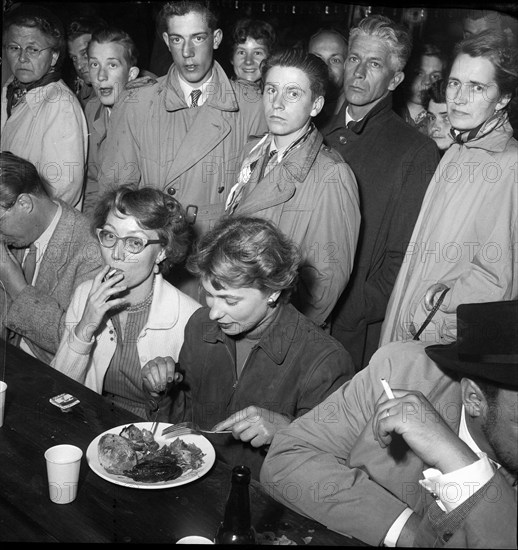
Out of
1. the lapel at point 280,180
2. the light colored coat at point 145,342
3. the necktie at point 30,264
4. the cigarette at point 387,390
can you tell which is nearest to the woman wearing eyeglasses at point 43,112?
the necktie at point 30,264

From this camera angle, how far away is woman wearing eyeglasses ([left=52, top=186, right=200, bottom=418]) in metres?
2.23

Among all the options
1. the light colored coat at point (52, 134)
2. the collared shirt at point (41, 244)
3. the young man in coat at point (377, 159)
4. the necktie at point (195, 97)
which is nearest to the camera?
the young man in coat at point (377, 159)

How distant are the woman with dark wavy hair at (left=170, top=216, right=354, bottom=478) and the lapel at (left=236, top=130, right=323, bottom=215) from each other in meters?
0.08

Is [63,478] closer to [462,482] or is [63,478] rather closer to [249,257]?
[249,257]

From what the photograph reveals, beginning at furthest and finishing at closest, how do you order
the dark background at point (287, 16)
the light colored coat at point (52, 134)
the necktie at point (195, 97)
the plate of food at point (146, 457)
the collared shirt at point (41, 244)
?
the collared shirt at point (41, 244), the light colored coat at point (52, 134), the necktie at point (195, 97), the dark background at point (287, 16), the plate of food at point (146, 457)

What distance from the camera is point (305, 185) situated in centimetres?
208

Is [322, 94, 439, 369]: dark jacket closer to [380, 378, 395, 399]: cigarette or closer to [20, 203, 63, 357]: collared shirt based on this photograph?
[380, 378, 395, 399]: cigarette

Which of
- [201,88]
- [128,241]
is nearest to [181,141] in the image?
[201,88]

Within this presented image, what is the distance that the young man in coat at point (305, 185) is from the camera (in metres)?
2.03

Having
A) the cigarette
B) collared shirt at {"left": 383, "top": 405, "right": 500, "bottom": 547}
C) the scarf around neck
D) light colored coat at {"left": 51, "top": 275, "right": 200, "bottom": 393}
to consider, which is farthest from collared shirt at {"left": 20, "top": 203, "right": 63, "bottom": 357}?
collared shirt at {"left": 383, "top": 405, "right": 500, "bottom": 547}

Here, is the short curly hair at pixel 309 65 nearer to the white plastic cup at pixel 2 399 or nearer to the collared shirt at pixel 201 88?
the collared shirt at pixel 201 88

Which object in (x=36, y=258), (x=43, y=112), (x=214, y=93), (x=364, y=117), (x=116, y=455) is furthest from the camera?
(x=36, y=258)

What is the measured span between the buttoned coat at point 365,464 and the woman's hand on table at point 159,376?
0.42m

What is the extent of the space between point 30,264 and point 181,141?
70 cm
